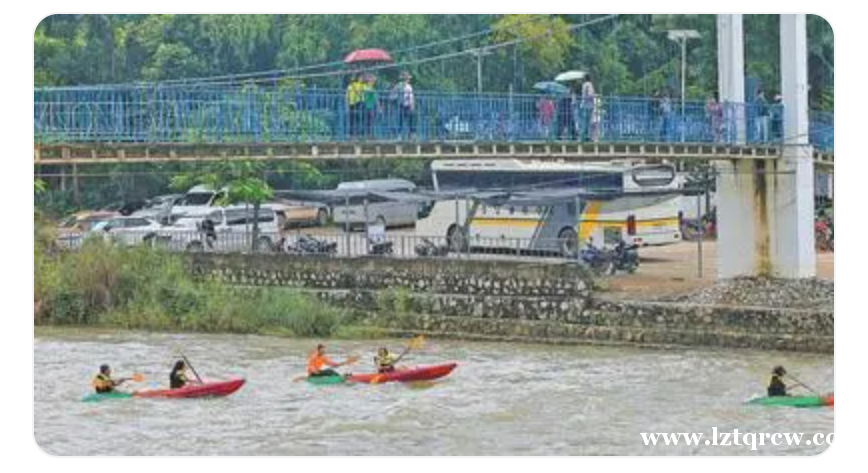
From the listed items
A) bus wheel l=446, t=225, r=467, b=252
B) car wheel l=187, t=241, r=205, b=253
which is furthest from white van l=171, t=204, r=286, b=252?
bus wheel l=446, t=225, r=467, b=252

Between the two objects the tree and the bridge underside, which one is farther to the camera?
the tree

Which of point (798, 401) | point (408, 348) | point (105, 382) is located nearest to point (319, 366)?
point (408, 348)

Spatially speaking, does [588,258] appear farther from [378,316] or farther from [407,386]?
[407,386]

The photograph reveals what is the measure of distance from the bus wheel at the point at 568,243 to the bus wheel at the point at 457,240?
1.12 meters

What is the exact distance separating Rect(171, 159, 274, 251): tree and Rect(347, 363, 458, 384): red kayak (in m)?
6.03

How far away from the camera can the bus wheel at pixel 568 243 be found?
22.6 meters

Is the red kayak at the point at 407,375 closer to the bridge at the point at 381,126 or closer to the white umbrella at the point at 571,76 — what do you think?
the bridge at the point at 381,126

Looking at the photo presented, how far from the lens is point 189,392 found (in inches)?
639

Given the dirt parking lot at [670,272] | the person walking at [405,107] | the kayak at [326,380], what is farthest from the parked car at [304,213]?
the kayak at [326,380]

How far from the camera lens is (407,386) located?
55.0 feet

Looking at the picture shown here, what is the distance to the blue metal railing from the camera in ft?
59.1

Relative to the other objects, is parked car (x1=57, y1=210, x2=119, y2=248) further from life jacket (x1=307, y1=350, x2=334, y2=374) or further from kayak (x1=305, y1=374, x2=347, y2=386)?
kayak (x1=305, y1=374, x2=347, y2=386)

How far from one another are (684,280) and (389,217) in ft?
16.4

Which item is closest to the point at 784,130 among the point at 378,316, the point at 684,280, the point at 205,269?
the point at 684,280
